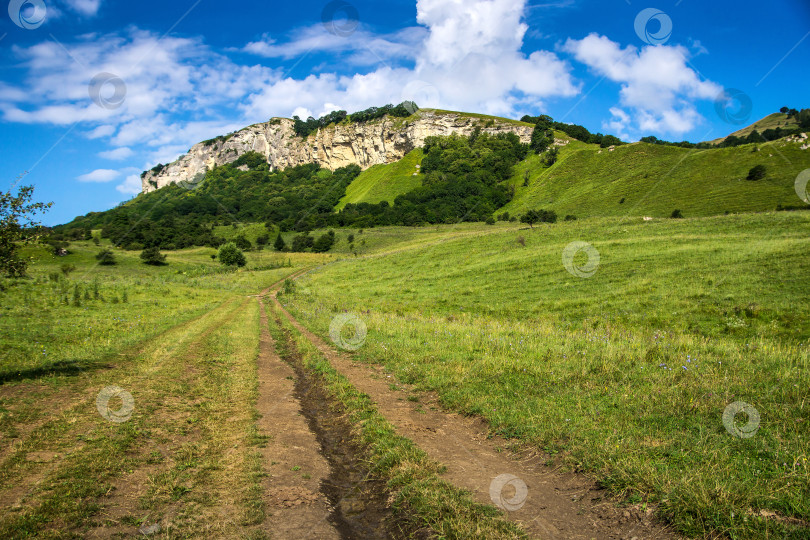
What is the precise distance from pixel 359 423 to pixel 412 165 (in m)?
187

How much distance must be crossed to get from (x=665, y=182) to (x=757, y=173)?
652 inches

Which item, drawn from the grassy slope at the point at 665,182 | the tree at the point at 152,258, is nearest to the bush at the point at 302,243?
the tree at the point at 152,258

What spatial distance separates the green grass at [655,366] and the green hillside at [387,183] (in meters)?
134

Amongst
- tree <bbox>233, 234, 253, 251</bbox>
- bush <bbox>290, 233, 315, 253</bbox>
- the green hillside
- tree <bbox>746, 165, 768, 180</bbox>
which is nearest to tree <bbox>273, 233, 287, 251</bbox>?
bush <bbox>290, 233, 315, 253</bbox>

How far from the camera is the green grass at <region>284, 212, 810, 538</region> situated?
476cm

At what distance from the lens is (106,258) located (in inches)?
2820

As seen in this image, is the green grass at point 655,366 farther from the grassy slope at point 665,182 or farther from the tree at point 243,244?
the tree at point 243,244

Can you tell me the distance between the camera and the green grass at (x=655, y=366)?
187 inches

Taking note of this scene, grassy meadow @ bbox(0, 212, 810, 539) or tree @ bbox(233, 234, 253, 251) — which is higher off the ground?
tree @ bbox(233, 234, 253, 251)

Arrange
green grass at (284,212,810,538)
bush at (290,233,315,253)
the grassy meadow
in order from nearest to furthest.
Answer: the grassy meadow
green grass at (284,212,810,538)
bush at (290,233,315,253)

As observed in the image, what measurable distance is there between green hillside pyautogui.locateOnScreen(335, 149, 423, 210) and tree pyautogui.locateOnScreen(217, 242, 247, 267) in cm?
7927

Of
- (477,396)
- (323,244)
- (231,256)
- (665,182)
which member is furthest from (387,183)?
(477,396)

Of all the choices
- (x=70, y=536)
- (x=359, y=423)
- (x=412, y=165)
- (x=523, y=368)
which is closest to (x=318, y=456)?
(x=359, y=423)

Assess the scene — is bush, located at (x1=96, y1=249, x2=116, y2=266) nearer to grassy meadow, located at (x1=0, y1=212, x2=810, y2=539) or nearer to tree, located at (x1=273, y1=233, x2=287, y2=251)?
tree, located at (x1=273, y1=233, x2=287, y2=251)
